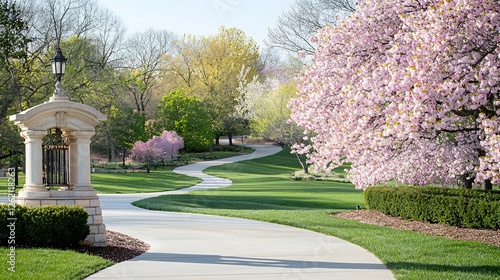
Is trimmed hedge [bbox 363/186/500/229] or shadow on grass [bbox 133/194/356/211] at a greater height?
trimmed hedge [bbox 363/186/500/229]

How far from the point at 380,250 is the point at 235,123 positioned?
5559cm

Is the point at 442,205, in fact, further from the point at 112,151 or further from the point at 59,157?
the point at 112,151

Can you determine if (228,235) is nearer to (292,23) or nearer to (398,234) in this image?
(398,234)

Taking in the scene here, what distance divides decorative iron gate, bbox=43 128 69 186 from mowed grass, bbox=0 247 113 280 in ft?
5.87

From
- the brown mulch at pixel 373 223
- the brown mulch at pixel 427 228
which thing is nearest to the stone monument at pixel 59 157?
the brown mulch at pixel 373 223

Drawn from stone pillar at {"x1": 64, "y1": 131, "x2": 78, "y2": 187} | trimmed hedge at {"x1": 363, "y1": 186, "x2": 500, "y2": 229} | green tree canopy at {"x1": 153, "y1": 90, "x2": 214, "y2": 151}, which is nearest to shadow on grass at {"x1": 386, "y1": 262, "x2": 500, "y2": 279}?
trimmed hedge at {"x1": 363, "y1": 186, "x2": 500, "y2": 229}

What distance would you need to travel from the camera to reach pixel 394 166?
682 inches

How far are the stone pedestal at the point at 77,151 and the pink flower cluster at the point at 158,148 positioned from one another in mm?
38796

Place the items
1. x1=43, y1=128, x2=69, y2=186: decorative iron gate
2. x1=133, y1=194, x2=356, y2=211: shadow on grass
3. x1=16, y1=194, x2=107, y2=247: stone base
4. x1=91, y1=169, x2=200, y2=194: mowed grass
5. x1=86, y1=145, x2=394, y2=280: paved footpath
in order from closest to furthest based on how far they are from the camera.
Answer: x1=86, y1=145, x2=394, y2=280: paved footpath
x1=16, y1=194, x2=107, y2=247: stone base
x1=43, y1=128, x2=69, y2=186: decorative iron gate
x1=133, y1=194, x2=356, y2=211: shadow on grass
x1=91, y1=169, x2=200, y2=194: mowed grass

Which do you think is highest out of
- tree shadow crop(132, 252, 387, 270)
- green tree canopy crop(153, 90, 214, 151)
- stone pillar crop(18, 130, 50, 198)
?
green tree canopy crop(153, 90, 214, 151)

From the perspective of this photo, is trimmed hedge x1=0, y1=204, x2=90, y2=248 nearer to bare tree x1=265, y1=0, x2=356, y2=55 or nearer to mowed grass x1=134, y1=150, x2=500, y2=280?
mowed grass x1=134, y1=150, x2=500, y2=280

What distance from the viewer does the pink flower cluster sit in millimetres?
50594

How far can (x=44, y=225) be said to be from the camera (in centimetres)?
1077

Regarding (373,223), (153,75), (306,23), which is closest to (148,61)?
(153,75)
